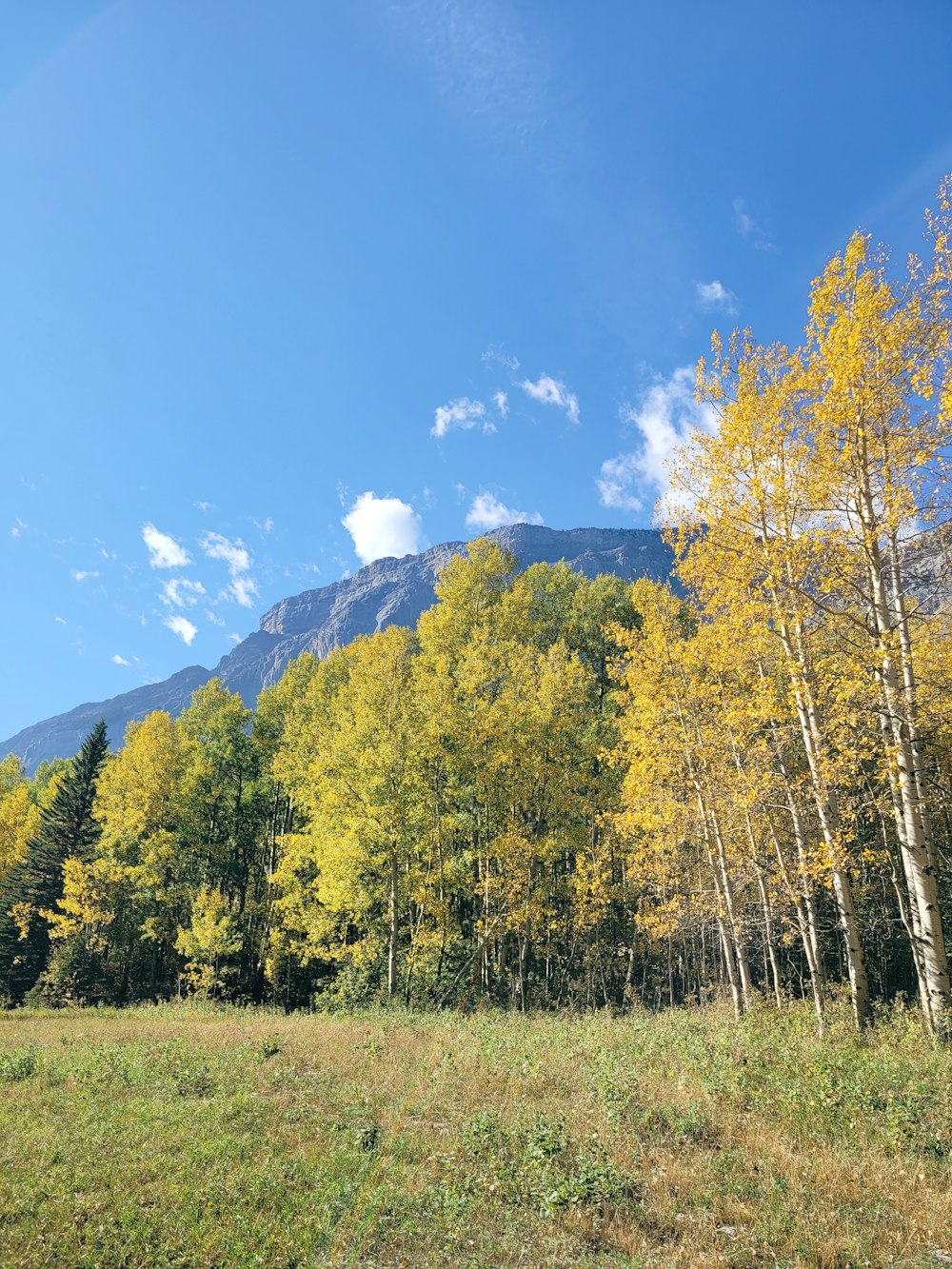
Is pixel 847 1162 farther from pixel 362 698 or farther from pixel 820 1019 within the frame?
pixel 362 698

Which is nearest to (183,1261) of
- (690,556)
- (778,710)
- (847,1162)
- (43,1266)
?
(43,1266)

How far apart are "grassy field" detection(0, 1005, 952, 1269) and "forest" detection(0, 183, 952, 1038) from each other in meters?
2.43

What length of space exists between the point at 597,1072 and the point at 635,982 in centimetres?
2239

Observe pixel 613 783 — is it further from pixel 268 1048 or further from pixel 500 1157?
pixel 500 1157

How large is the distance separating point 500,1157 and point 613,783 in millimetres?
17874

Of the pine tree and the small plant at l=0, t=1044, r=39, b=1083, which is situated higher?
the pine tree

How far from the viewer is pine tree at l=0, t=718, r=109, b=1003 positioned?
31672 millimetres

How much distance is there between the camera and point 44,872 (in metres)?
33.9

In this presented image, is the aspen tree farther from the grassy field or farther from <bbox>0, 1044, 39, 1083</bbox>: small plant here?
<bbox>0, 1044, 39, 1083</bbox>: small plant

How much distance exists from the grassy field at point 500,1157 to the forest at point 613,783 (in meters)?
2.43

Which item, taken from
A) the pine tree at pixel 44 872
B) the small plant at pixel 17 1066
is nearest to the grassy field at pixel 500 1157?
the small plant at pixel 17 1066

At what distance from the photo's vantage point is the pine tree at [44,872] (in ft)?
104

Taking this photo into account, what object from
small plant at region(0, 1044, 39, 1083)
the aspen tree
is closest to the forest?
the aspen tree

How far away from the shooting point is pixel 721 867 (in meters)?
13.5
